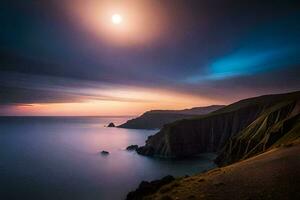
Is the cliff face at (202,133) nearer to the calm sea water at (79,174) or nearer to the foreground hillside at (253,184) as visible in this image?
the calm sea water at (79,174)

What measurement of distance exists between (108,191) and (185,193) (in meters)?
50.1

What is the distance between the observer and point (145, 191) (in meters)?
44.9

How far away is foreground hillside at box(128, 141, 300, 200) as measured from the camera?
25344 millimetres

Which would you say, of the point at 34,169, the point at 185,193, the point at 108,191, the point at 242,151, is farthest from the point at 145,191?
the point at 34,169

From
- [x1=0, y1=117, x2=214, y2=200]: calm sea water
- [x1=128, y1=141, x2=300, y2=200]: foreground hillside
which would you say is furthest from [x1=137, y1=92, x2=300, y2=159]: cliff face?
[x1=128, y1=141, x2=300, y2=200]: foreground hillside

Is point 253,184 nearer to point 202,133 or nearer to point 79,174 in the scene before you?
point 79,174

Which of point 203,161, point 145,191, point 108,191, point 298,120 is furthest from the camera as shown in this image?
point 203,161

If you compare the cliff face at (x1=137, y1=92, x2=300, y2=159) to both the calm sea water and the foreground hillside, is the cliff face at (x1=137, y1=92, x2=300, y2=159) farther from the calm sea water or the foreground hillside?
the foreground hillside

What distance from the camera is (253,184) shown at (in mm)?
28438

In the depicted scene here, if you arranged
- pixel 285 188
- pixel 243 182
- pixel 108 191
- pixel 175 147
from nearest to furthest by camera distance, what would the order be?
pixel 285 188, pixel 243 182, pixel 108 191, pixel 175 147

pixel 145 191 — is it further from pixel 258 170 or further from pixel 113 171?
pixel 113 171

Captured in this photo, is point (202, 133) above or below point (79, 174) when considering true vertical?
above

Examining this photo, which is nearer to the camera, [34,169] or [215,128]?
[34,169]

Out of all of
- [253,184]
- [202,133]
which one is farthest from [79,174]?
[202,133]
